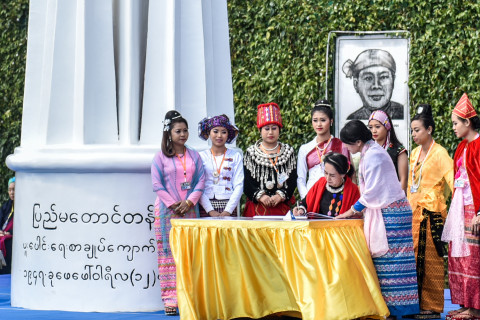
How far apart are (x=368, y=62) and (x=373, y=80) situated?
20 centimetres

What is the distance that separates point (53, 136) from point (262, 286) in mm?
2329

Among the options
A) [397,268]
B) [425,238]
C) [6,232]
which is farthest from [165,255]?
[6,232]

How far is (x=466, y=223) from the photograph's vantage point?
645 cm

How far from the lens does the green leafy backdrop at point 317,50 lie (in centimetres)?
919

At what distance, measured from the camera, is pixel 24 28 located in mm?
11469

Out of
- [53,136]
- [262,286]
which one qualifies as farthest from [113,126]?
[262,286]

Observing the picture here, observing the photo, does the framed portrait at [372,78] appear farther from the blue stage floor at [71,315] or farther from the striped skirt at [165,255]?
the blue stage floor at [71,315]

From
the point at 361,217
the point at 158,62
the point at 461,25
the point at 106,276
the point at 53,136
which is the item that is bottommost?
the point at 106,276

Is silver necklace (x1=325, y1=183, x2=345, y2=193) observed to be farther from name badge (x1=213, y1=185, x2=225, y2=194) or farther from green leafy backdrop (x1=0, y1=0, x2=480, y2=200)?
green leafy backdrop (x1=0, y1=0, x2=480, y2=200)

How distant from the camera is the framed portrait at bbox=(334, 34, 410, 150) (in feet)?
31.5

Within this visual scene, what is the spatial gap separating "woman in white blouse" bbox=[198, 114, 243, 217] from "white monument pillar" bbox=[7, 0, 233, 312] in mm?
461

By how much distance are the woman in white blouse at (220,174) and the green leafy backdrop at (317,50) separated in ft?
9.25

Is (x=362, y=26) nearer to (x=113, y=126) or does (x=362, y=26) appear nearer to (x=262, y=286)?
(x=113, y=126)

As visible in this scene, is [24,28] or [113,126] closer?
[113,126]
